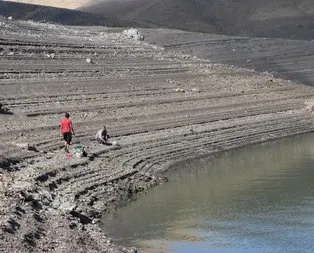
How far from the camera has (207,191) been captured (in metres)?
22.7

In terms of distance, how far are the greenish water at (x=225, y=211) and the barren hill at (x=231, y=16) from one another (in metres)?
49.3

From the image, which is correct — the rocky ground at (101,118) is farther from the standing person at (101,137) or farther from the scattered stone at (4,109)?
the standing person at (101,137)

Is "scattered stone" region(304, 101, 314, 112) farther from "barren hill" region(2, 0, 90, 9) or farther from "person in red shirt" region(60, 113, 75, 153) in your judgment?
"barren hill" region(2, 0, 90, 9)

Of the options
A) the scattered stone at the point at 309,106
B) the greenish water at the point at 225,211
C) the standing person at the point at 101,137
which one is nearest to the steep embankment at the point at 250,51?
the scattered stone at the point at 309,106

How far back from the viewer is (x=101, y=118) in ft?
104

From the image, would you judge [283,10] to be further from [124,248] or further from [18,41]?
[124,248]

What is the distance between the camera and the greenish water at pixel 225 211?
15914mm

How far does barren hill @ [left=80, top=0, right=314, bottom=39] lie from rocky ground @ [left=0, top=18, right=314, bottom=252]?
2609 cm

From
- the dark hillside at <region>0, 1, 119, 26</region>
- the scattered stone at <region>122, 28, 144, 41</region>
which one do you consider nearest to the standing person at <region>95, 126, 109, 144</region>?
the scattered stone at <region>122, 28, 144, 41</region>

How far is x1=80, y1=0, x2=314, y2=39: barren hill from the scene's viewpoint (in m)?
77.6

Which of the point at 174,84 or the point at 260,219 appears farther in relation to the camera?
the point at 174,84

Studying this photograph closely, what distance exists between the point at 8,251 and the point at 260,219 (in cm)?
759

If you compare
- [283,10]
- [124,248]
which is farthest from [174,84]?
[283,10]

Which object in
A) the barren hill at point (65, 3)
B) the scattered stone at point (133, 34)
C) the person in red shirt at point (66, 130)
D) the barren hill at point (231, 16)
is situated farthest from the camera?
the barren hill at point (65, 3)
